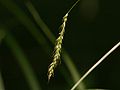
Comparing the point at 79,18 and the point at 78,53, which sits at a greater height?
the point at 79,18

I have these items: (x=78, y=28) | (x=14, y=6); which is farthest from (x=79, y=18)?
(x=14, y=6)

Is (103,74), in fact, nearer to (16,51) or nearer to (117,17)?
(117,17)

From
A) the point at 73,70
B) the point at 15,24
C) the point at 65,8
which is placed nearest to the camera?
the point at 73,70

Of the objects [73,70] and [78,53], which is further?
[78,53]

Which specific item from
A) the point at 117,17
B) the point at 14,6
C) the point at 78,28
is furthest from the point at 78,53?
the point at 14,6

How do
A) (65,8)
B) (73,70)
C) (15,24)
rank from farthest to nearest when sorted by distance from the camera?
(65,8) < (15,24) < (73,70)

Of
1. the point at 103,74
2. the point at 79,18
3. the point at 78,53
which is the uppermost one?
the point at 79,18

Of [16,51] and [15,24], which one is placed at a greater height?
[15,24]

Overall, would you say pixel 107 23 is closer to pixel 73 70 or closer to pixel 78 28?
pixel 78 28

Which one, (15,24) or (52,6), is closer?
(15,24)
